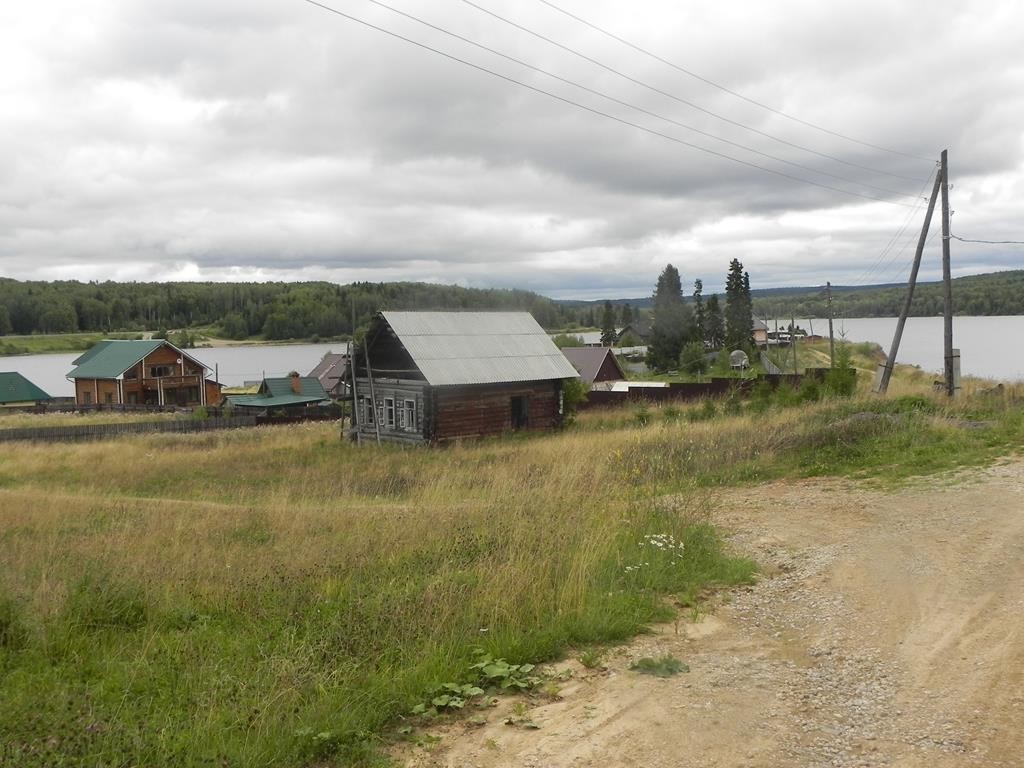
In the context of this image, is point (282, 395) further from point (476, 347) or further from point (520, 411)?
point (520, 411)

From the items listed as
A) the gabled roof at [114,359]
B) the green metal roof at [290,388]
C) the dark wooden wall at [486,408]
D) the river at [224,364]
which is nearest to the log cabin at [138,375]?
the gabled roof at [114,359]

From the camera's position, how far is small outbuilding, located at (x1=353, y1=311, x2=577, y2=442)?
3008 cm

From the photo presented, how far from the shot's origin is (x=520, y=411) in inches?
1294

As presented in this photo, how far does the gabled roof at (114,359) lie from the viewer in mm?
59875

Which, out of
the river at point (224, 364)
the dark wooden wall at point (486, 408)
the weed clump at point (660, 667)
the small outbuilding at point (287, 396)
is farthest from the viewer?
the river at point (224, 364)

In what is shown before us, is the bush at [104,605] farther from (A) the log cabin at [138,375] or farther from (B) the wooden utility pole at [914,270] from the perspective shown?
(A) the log cabin at [138,375]

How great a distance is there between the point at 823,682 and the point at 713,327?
7051cm

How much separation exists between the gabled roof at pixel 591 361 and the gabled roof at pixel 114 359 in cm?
→ 3090

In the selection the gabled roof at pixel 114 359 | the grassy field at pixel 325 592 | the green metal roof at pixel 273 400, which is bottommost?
the green metal roof at pixel 273 400

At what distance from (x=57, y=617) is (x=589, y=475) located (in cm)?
851

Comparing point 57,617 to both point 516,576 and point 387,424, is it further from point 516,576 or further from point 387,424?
point 387,424

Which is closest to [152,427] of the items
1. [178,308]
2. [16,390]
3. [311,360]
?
[16,390]

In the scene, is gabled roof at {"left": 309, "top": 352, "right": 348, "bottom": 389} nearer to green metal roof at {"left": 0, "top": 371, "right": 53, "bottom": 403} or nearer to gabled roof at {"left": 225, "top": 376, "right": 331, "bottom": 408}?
gabled roof at {"left": 225, "top": 376, "right": 331, "bottom": 408}

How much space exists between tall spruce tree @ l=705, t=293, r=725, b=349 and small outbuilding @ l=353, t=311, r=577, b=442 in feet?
137
